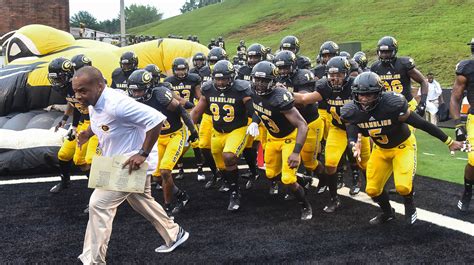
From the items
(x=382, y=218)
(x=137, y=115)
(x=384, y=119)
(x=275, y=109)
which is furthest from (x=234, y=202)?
(x=137, y=115)

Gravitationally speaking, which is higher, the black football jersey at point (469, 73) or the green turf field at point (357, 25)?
the green turf field at point (357, 25)

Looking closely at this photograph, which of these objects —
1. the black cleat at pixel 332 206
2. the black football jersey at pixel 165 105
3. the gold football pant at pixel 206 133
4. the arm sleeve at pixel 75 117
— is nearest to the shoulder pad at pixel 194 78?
the gold football pant at pixel 206 133

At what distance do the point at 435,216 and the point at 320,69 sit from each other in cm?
305

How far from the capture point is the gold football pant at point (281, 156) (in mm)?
5387

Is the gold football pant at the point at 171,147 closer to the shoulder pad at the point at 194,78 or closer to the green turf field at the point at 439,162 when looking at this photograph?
the shoulder pad at the point at 194,78

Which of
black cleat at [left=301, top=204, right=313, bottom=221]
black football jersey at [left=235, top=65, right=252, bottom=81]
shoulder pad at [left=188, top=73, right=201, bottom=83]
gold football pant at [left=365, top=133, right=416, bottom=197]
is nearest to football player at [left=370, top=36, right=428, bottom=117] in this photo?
gold football pant at [left=365, top=133, right=416, bottom=197]

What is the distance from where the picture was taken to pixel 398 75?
680 cm

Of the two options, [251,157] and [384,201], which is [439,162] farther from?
[384,201]

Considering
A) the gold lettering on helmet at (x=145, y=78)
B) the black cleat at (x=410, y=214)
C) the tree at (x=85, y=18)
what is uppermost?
the tree at (x=85, y=18)

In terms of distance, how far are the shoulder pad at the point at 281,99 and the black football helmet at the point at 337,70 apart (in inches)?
30.6

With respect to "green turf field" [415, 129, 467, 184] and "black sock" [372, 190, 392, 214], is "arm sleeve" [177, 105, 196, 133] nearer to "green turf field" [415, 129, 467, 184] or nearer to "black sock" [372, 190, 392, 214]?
"black sock" [372, 190, 392, 214]

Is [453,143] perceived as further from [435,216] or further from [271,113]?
[271,113]

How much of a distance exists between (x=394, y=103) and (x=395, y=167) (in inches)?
27.8

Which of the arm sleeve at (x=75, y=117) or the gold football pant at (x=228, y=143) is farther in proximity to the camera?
the arm sleeve at (x=75, y=117)
